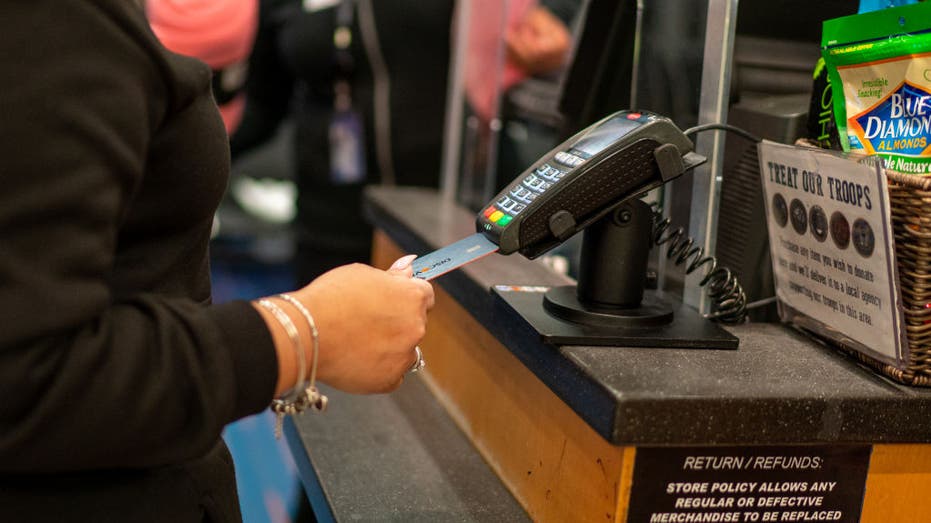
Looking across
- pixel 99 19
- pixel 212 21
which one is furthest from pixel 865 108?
pixel 212 21

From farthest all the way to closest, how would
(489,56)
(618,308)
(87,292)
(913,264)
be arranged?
(489,56)
(618,308)
(913,264)
(87,292)

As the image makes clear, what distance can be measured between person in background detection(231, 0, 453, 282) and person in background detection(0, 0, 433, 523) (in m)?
1.46

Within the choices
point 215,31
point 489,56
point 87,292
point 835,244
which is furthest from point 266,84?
point 87,292

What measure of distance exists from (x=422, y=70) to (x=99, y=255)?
5.49 feet

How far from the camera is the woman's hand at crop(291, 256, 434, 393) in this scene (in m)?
0.74

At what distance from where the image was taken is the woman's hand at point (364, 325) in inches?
29.2

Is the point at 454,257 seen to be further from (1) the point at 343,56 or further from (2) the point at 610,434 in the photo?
(1) the point at 343,56

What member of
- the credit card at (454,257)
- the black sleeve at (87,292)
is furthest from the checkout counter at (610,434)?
the black sleeve at (87,292)

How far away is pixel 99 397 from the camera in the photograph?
2.05 feet

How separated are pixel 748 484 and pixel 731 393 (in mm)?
97

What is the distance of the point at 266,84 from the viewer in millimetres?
2604

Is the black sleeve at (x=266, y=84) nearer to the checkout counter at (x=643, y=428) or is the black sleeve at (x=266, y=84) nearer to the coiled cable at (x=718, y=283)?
the checkout counter at (x=643, y=428)

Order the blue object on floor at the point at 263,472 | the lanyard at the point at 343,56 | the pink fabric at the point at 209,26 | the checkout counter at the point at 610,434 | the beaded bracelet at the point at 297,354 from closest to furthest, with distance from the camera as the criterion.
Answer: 1. the beaded bracelet at the point at 297,354
2. the checkout counter at the point at 610,434
3. the blue object on floor at the point at 263,472
4. the lanyard at the point at 343,56
5. the pink fabric at the point at 209,26

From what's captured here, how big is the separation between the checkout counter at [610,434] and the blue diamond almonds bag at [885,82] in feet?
0.68
